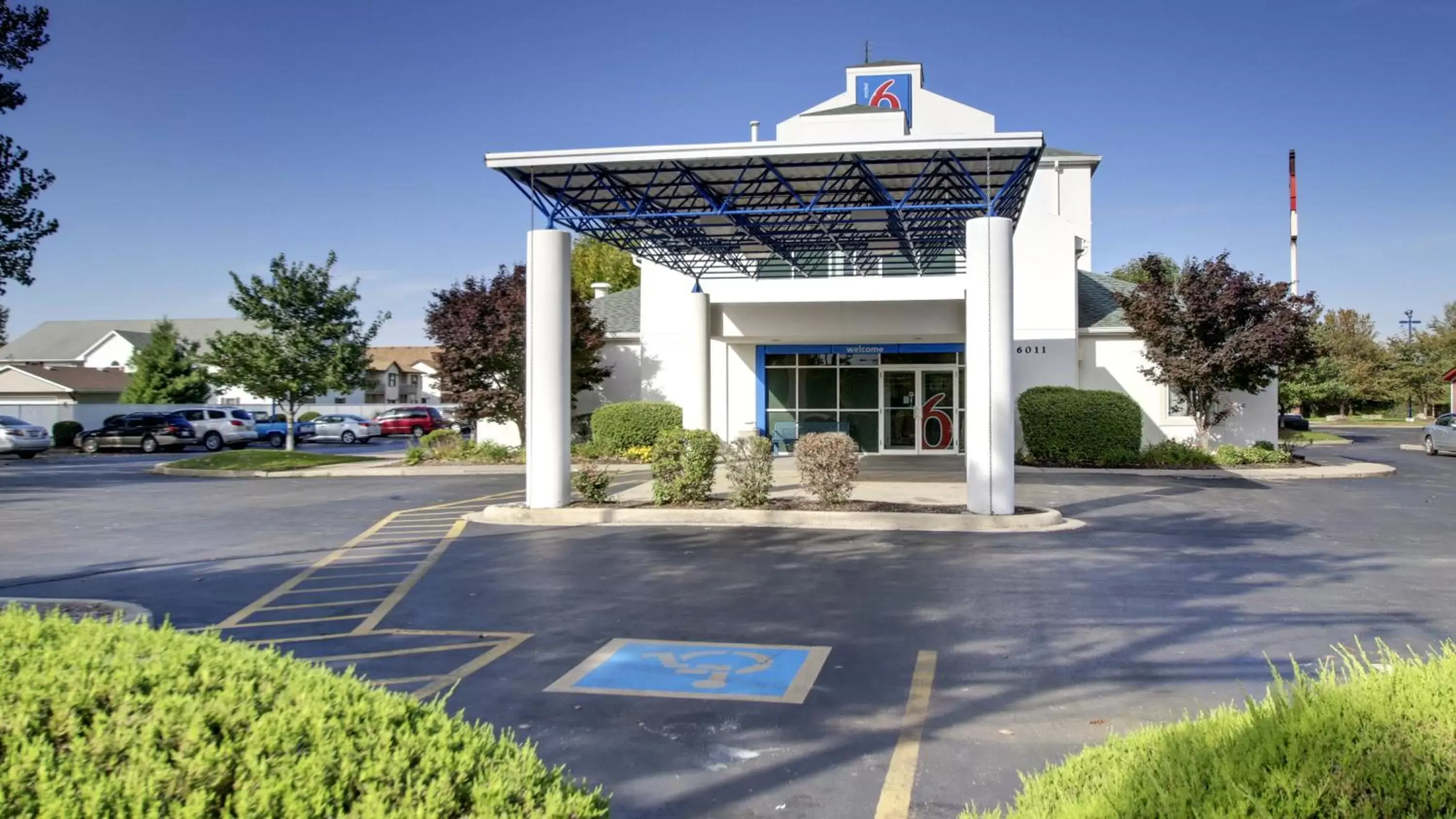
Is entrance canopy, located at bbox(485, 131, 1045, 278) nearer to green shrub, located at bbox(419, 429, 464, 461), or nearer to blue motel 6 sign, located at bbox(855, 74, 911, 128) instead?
green shrub, located at bbox(419, 429, 464, 461)

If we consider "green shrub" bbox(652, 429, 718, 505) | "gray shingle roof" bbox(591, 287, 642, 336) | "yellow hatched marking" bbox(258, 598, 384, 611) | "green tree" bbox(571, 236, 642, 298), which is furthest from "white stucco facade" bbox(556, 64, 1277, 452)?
"green tree" bbox(571, 236, 642, 298)

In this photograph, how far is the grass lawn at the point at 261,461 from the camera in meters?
27.0

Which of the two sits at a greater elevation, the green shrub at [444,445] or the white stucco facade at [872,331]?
the white stucco facade at [872,331]

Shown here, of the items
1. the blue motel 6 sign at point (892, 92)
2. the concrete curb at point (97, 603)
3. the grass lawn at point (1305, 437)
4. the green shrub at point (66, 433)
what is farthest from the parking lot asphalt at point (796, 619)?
the green shrub at point (66, 433)

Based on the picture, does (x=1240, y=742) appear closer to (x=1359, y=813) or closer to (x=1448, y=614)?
(x=1359, y=813)

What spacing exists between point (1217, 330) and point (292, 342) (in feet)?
81.5

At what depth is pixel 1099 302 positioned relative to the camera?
28.8 m

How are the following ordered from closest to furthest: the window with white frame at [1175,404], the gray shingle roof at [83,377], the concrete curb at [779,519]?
1. the concrete curb at [779,519]
2. the window with white frame at [1175,404]
3. the gray shingle roof at [83,377]

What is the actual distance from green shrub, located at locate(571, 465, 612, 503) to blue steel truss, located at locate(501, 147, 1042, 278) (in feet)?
13.2

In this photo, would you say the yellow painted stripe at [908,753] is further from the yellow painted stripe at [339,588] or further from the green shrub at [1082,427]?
the green shrub at [1082,427]

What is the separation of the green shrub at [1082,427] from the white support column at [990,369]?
1066cm

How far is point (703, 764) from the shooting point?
513cm

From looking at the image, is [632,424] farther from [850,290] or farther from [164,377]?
[164,377]

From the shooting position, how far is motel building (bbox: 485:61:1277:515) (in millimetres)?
15312
